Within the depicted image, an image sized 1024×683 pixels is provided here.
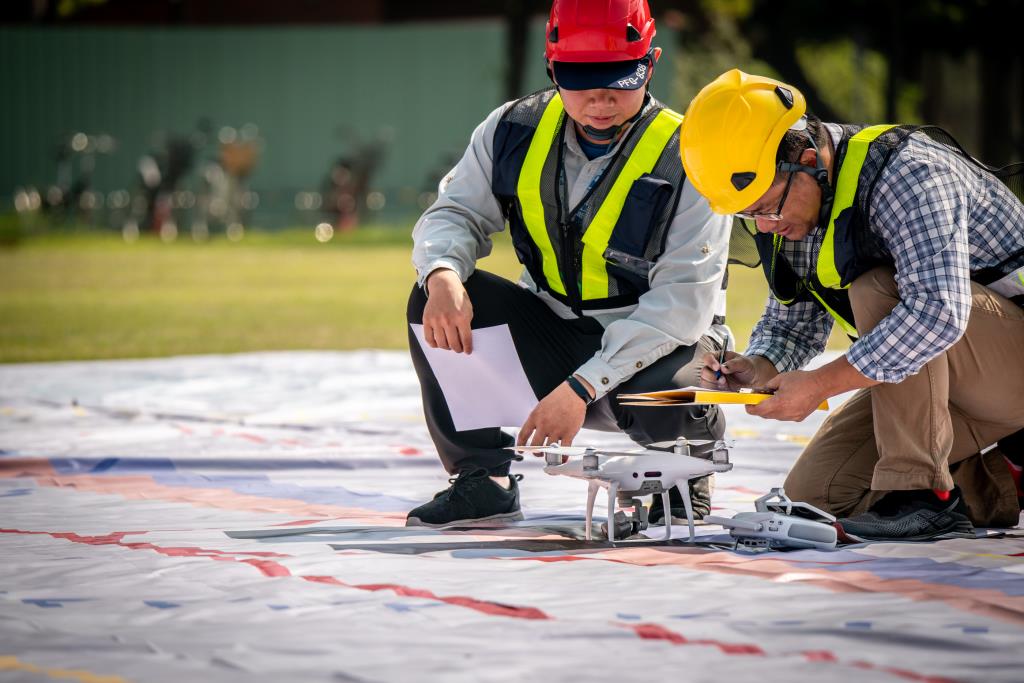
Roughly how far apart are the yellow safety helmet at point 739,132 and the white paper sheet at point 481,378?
2.60ft

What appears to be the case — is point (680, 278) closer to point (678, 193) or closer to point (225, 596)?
point (678, 193)

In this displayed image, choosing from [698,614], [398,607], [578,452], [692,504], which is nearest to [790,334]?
[692,504]

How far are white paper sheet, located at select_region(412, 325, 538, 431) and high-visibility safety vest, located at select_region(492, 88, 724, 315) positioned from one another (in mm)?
241

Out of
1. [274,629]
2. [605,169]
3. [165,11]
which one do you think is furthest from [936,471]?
[165,11]

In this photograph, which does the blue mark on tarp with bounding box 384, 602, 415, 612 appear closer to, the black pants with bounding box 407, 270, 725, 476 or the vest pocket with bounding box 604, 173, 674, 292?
the black pants with bounding box 407, 270, 725, 476

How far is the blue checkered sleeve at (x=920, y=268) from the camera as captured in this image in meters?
2.98

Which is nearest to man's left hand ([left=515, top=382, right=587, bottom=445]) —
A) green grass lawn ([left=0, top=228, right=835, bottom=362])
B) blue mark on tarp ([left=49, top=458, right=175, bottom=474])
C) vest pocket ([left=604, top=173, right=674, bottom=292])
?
vest pocket ([left=604, top=173, right=674, bottom=292])

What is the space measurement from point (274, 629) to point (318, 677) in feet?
0.92

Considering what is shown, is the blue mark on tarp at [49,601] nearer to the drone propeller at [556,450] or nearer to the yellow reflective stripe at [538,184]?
the drone propeller at [556,450]

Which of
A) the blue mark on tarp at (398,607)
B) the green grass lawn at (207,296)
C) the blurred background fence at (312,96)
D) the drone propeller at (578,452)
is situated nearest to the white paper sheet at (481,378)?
the drone propeller at (578,452)

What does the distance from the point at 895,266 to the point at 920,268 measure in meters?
0.15

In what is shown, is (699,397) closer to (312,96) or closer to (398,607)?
(398,607)

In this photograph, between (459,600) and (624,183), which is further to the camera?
(624,183)

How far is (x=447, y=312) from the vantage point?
352 centimetres
